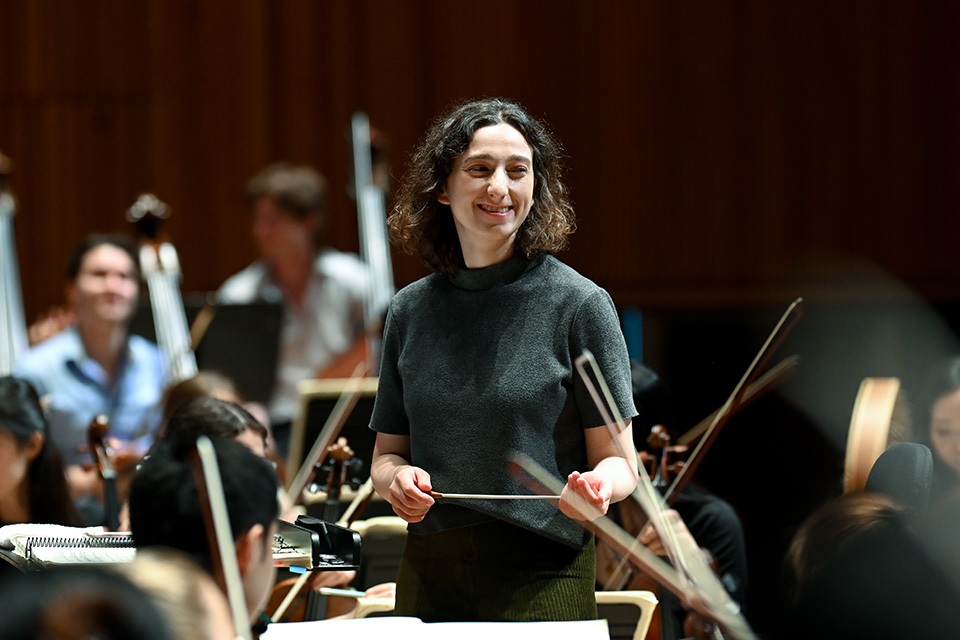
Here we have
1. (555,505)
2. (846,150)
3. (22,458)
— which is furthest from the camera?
(846,150)

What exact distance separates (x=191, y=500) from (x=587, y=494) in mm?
420

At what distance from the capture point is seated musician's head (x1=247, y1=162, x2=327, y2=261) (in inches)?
150

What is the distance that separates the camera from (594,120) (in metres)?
4.61

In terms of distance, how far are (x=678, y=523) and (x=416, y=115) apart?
305 centimetres

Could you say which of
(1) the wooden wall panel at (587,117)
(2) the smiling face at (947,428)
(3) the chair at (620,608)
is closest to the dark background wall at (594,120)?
(1) the wooden wall panel at (587,117)

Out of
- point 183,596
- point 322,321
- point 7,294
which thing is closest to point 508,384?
point 183,596

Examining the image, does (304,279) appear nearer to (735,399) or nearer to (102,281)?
(102,281)

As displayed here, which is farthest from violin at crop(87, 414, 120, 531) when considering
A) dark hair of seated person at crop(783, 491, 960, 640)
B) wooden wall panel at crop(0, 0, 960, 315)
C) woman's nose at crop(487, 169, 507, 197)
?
wooden wall panel at crop(0, 0, 960, 315)

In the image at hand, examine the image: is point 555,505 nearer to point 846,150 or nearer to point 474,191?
point 474,191

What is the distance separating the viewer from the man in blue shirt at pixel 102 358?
10.8 ft

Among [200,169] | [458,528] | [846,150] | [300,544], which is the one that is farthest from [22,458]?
[846,150]

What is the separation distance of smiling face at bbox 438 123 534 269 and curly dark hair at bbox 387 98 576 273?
15 millimetres

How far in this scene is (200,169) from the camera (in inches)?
185

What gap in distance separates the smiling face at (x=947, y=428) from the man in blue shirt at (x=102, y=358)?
2.00 m
